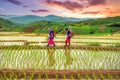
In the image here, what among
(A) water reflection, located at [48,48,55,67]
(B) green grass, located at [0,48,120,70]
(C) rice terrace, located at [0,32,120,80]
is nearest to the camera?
(C) rice terrace, located at [0,32,120,80]

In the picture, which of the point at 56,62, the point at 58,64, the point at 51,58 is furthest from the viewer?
the point at 51,58

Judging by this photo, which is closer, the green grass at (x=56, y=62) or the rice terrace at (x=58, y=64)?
the rice terrace at (x=58, y=64)

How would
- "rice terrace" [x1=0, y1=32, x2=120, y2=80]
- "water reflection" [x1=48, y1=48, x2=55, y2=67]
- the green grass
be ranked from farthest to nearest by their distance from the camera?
"water reflection" [x1=48, y1=48, x2=55, y2=67] → the green grass → "rice terrace" [x1=0, y1=32, x2=120, y2=80]

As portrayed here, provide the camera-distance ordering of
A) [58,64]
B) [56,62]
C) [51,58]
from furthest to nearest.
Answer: [51,58] → [56,62] → [58,64]

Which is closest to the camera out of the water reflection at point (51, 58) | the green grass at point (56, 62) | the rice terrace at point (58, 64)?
the rice terrace at point (58, 64)

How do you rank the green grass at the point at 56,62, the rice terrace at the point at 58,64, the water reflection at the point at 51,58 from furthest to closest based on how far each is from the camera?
the water reflection at the point at 51,58
the green grass at the point at 56,62
the rice terrace at the point at 58,64

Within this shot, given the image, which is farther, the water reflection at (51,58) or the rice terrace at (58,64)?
the water reflection at (51,58)

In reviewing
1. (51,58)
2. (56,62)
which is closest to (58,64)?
(56,62)

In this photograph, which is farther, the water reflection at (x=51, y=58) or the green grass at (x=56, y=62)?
the water reflection at (x=51, y=58)

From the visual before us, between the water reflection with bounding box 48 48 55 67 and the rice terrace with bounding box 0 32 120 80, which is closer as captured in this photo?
the rice terrace with bounding box 0 32 120 80

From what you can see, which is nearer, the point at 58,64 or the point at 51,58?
the point at 58,64

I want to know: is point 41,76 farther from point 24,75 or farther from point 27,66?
point 27,66

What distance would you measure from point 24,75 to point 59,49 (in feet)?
12.9

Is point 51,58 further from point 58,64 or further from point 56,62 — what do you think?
point 58,64
